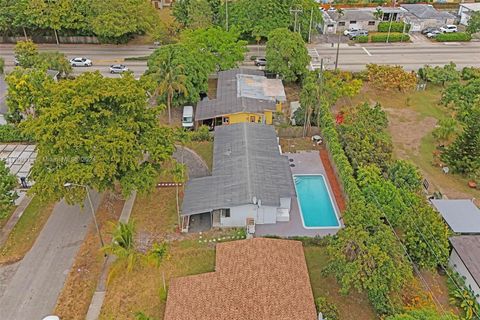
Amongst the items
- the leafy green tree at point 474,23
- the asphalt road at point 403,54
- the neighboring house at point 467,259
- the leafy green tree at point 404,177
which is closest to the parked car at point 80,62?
the asphalt road at point 403,54

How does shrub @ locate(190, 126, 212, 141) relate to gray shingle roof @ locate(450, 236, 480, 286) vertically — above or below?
above

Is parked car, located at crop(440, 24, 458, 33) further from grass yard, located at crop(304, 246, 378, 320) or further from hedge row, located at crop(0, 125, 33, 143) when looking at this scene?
hedge row, located at crop(0, 125, 33, 143)

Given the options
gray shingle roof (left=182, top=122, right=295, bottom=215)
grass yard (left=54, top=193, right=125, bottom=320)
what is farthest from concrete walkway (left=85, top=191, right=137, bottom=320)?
gray shingle roof (left=182, top=122, right=295, bottom=215)

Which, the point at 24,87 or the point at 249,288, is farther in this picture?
the point at 24,87

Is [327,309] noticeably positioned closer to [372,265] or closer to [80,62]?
→ [372,265]

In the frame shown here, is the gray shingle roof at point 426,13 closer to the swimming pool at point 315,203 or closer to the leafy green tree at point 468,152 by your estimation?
the leafy green tree at point 468,152

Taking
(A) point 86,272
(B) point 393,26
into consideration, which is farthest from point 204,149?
(B) point 393,26

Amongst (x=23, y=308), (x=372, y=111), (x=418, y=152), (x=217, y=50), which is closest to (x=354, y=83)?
(x=372, y=111)
